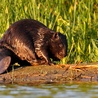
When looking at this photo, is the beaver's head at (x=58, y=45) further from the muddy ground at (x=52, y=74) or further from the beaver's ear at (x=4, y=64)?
the beaver's ear at (x=4, y=64)

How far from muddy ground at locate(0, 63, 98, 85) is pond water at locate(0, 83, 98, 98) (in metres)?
0.38

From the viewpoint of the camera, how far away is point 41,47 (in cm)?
708

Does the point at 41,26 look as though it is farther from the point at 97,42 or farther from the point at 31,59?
the point at 97,42

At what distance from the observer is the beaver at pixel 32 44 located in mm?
7008

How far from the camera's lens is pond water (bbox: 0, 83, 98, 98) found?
5.31 meters

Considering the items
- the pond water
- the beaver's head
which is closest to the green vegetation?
the beaver's head

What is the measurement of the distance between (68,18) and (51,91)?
120 inches

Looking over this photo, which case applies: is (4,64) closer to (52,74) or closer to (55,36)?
(52,74)

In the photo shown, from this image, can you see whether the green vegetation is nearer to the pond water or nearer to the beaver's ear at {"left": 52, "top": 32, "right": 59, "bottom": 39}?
the beaver's ear at {"left": 52, "top": 32, "right": 59, "bottom": 39}

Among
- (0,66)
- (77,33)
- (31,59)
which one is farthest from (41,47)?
(77,33)

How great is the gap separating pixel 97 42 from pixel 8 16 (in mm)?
1479

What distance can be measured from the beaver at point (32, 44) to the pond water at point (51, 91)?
0.94 metres

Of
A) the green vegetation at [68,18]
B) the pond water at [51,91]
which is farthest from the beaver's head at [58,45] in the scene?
the pond water at [51,91]

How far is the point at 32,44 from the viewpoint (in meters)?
7.07
